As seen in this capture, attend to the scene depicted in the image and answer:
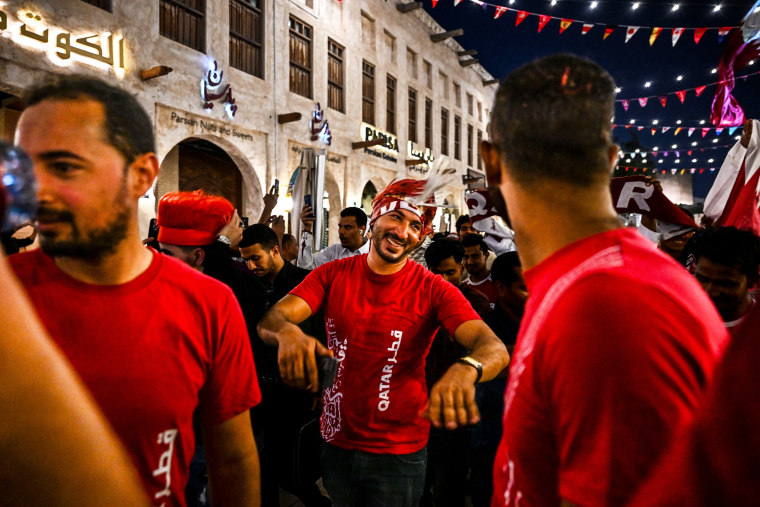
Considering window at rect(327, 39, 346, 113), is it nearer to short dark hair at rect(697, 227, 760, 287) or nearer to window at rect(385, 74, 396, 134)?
window at rect(385, 74, 396, 134)

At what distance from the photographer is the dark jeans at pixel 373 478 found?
2.42m

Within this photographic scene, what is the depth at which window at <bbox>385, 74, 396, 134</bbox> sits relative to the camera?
746 inches

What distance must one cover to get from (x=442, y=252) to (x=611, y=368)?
3.62 meters

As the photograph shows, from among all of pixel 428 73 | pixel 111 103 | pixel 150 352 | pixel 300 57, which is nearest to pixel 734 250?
pixel 150 352

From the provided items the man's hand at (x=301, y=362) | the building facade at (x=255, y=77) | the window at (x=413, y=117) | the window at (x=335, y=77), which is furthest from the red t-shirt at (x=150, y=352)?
the window at (x=413, y=117)

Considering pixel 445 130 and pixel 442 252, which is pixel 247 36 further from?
pixel 445 130

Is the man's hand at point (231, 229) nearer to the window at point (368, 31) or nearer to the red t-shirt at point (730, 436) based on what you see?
the red t-shirt at point (730, 436)

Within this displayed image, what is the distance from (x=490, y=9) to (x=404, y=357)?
1300 cm

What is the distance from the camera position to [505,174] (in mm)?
1172

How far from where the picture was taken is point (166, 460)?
53.6 inches

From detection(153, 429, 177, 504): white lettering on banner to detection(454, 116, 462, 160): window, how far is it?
2469 cm

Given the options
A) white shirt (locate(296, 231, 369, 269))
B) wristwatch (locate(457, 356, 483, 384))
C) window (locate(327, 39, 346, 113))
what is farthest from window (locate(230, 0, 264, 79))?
wristwatch (locate(457, 356, 483, 384))

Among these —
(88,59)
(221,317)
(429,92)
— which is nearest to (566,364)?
(221,317)

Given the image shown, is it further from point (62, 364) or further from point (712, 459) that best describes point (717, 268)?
point (62, 364)
